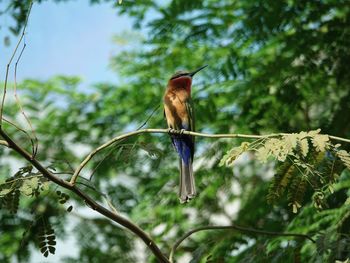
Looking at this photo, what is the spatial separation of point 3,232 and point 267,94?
10.5 feet

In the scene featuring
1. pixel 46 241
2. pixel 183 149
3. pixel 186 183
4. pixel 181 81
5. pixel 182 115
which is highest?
pixel 181 81

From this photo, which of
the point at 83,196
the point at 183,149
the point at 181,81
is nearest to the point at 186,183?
the point at 183,149

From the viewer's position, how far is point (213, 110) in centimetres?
629

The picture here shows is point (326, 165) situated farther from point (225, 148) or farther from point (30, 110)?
point (30, 110)

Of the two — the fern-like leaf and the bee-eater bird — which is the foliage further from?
the fern-like leaf

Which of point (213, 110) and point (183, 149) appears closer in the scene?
point (183, 149)

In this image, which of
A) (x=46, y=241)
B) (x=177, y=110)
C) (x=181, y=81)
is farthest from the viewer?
(x=181, y=81)

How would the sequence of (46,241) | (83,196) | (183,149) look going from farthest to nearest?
(183,149) < (46,241) < (83,196)

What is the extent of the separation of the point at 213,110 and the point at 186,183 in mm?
1727

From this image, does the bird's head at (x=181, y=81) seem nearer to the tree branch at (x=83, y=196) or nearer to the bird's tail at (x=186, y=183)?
the bird's tail at (x=186, y=183)

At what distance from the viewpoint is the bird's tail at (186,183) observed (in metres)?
4.49

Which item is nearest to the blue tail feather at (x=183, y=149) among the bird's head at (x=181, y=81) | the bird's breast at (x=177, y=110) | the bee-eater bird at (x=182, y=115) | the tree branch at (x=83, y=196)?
the bee-eater bird at (x=182, y=115)

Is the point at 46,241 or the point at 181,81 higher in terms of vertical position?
the point at 181,81

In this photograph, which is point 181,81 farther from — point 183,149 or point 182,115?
point 183,149
